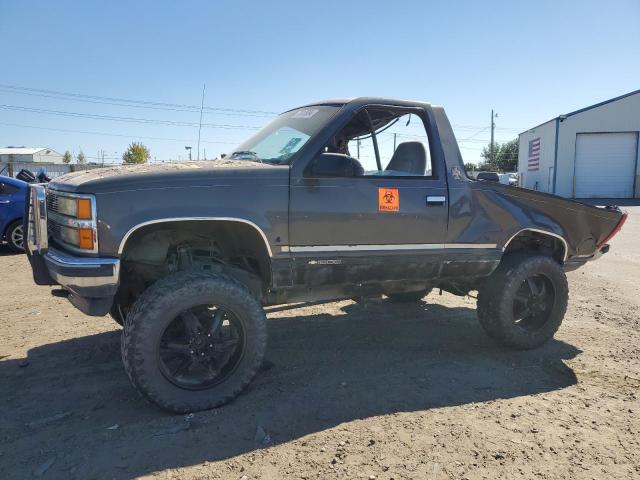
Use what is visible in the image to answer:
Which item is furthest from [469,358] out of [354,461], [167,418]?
[167,418]

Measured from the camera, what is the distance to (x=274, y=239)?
10.9ft

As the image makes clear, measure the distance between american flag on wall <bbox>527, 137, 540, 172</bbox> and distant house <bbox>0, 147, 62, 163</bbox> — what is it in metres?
62.4

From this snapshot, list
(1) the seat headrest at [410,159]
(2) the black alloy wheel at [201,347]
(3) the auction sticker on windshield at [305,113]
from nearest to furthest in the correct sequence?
(2) the black alloy wheel at [201,347], (3) the auction sticker on windshield at [305,113], (1) the seat headrest at [410,159]

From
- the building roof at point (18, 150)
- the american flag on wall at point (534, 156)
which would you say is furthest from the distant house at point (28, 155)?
the american flag on wall at point (534, 156)

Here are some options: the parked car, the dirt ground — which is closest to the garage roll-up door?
the dirt ground

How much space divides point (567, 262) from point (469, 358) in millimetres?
1522

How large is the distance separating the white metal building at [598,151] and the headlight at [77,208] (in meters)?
34.7

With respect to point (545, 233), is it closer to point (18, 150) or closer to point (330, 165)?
point (330, 165)

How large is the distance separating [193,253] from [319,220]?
3.37ft

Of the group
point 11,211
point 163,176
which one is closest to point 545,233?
point 163,176

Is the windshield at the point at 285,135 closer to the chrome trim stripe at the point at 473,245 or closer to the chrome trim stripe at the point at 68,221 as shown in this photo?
the chrome trim stripe at the point at 68,221

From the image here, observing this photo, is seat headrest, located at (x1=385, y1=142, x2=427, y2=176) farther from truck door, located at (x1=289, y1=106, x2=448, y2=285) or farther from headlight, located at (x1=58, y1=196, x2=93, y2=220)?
headlight, located at (x1=58, y1=196, x2=93, y2=220)

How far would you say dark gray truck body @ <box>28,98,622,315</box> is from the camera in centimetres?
298

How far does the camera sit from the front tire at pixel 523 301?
169 inches
